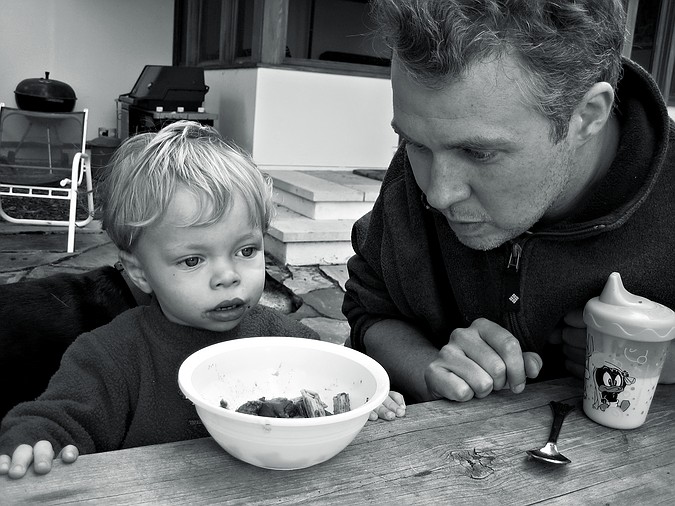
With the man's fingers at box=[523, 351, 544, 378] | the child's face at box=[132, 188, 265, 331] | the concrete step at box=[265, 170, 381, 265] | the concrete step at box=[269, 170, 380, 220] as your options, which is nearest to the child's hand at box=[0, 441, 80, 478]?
the child's face at box=[132, 188, 265, 331]

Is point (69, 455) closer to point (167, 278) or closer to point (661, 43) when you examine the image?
point (167, 278)

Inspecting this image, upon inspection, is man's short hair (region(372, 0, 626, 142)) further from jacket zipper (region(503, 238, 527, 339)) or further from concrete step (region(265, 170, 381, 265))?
concrete step (region(265, 170, 381, 265))

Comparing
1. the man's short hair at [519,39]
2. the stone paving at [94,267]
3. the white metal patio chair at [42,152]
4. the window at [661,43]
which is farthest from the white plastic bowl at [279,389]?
the window at [661,43]

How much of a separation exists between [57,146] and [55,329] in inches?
158

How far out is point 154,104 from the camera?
250 inches

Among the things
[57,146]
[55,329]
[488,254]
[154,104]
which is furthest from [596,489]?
[154,104]

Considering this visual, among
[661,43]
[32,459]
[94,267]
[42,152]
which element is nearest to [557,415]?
[32,459]

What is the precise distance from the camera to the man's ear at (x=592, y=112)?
1215 mm

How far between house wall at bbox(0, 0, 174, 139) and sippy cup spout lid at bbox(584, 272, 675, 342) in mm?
7907

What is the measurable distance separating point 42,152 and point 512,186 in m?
4.91

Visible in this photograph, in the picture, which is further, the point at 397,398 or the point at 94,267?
the point at 94,267

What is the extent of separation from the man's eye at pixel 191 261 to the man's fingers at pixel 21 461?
467mm

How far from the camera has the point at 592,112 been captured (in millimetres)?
1255

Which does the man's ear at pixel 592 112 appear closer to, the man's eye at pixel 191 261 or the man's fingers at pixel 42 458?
the man's eye at pixel 191 261
